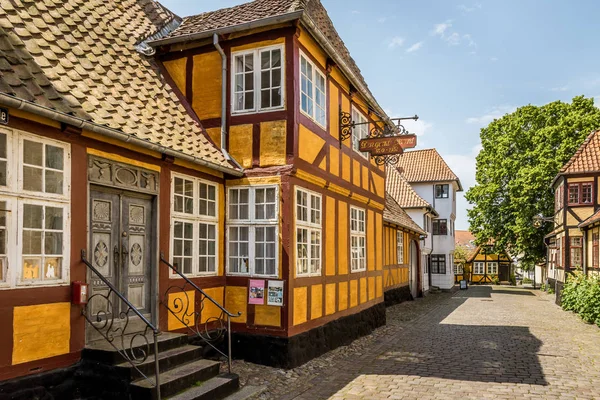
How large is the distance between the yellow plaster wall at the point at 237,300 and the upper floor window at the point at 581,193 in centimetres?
2158

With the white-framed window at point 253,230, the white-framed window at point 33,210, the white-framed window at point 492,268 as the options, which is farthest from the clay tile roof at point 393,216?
the white-framed window at point 492,268

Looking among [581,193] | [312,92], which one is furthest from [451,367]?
[581,193]

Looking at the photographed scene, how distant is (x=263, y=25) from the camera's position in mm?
8547

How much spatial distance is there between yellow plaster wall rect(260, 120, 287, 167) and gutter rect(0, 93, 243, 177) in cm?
96

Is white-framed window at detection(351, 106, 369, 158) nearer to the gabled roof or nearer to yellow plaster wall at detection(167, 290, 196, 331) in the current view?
the gabled roof

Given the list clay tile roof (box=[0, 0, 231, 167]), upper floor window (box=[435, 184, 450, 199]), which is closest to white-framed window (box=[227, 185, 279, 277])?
clay tile roof (box=[0, 0, 231, 167])

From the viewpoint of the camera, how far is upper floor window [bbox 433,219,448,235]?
3460cm

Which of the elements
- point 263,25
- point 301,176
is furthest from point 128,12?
point 301,176

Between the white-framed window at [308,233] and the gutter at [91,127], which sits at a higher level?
the gutter at [91,127]

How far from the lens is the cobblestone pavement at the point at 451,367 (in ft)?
23.9

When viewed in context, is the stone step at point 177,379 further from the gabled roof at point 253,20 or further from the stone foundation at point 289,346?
the gabled roof at point 253,20

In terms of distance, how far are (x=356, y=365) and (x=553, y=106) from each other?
1121 inches

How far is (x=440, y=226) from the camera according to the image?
34.8 metres

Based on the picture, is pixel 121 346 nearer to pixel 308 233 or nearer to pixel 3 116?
pixel 3 116
